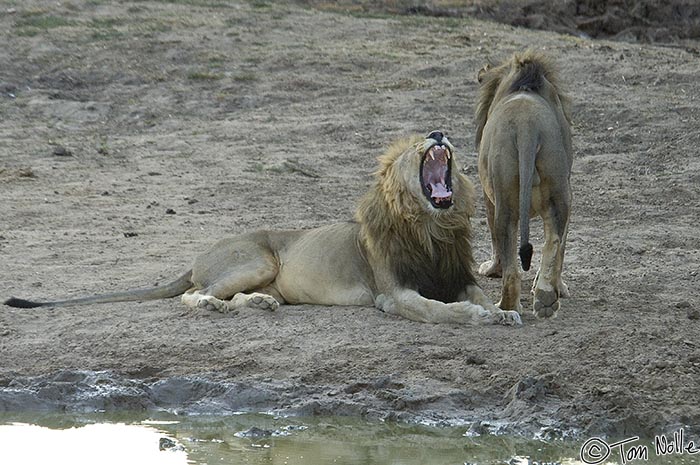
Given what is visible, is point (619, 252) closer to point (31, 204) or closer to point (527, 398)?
point (527, 398)

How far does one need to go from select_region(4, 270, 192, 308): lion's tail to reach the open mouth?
1.44m

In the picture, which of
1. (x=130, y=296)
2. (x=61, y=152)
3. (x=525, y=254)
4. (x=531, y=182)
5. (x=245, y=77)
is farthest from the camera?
(x=245, y=77)

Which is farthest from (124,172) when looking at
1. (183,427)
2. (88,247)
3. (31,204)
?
(183,427)

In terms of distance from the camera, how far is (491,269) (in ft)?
26.6

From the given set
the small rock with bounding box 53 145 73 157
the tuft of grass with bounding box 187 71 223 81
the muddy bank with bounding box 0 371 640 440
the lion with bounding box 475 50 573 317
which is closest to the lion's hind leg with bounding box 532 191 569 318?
the lion with bounding box 475 50 573 317

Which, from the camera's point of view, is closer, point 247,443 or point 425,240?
point 247,443

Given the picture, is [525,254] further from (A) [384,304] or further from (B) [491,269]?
(B) [491,269]

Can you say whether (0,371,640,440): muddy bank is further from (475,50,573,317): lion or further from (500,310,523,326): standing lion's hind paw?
(475,50,573,317): lion

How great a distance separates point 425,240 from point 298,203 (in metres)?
3.03
